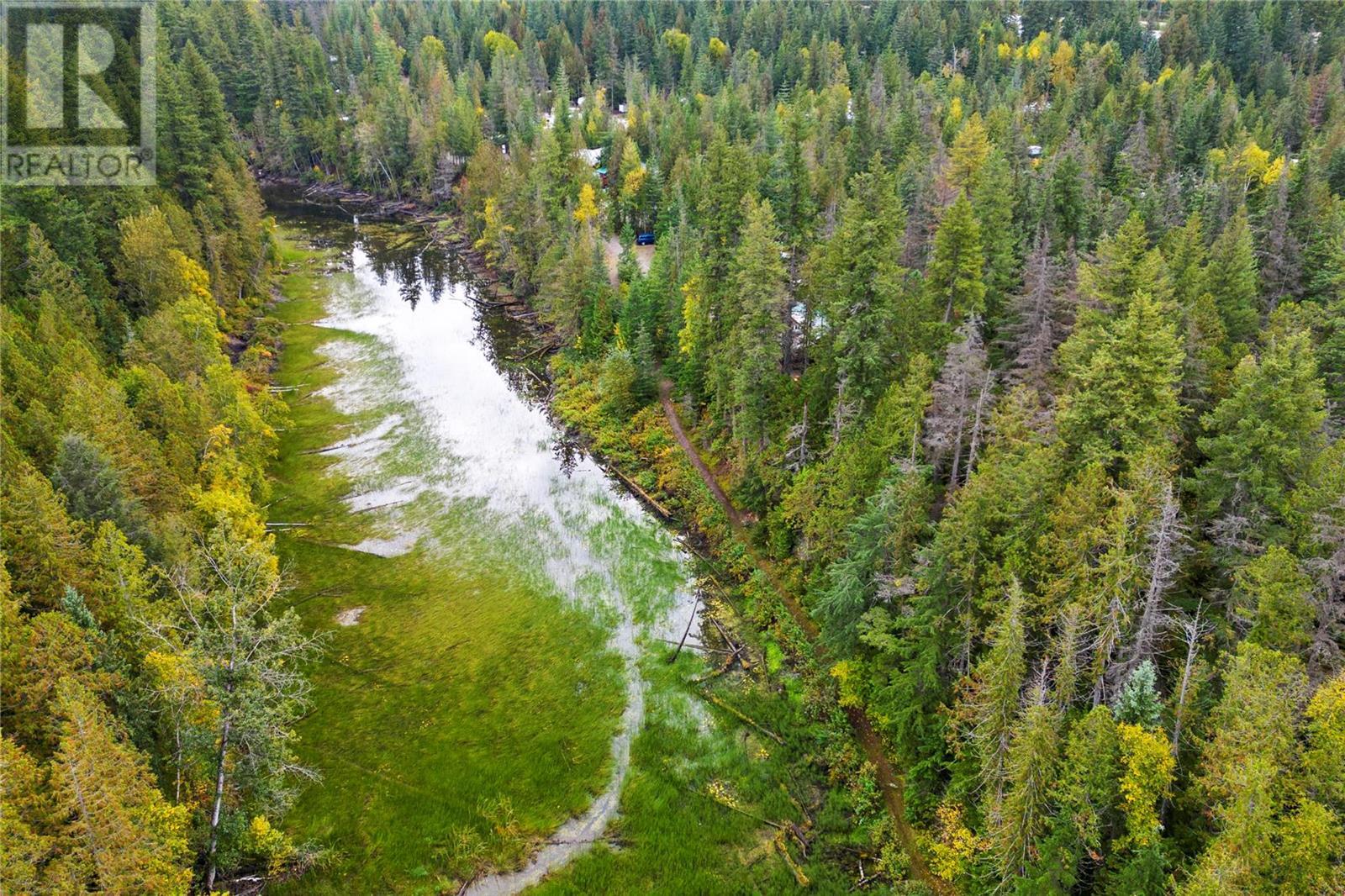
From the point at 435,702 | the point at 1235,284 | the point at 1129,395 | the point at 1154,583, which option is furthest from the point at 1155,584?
the point at 1235,284

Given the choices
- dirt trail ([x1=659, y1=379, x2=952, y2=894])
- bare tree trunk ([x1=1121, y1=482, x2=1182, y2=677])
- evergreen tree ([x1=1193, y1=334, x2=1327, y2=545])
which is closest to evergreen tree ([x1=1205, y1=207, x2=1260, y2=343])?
evergreen tree ([x1=1193, y1=334, x2=1327, y2=545])

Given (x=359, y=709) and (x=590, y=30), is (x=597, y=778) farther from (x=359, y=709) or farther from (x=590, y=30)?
(x=590, y=30)

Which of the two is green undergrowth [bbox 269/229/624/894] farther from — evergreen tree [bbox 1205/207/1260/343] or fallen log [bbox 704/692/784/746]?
evergreen tree [bbox 1205/207/1260/343]

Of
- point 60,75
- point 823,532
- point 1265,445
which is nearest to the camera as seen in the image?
point 1265,445

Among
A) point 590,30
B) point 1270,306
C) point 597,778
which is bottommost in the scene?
point 597,778

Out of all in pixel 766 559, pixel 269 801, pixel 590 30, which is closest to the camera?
pixel 269 801

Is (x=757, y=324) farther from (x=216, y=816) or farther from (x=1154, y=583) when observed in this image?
(x=216, y=816)

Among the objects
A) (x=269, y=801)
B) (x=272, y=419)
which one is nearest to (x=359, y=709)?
(x=269, y=801)
